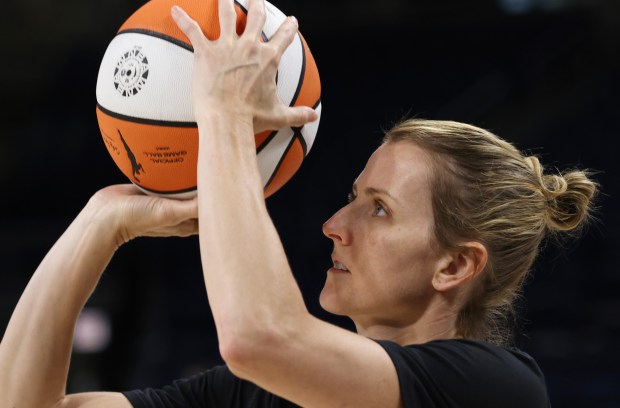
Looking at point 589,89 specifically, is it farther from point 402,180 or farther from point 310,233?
point 402,180

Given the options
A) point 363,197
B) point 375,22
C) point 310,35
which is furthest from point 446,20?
point 363,197

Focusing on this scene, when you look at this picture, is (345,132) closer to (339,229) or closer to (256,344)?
(339,229)

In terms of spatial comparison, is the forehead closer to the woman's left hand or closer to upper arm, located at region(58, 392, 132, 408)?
the woman's left hand

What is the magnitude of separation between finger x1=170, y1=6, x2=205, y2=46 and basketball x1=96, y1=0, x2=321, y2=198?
0.03 metres

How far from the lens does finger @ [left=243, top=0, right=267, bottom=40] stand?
177 centimetres

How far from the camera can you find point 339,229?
207 centimetres

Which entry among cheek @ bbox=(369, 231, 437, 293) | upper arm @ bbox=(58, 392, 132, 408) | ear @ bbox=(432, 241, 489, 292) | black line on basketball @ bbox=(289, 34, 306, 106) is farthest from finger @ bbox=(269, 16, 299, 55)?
upper arm @ bbox=(58, 392, 132, 408)

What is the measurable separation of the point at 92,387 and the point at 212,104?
19.2 ft

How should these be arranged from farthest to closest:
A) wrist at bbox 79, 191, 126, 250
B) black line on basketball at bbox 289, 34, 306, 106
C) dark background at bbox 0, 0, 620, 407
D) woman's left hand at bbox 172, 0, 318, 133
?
dark background at bbox 0, 0, 620, 407 → wrist at bbox 79, 191, 126, 250 → black line on basketball at bbox 289, 34, 306, 106 → woman's left hand at bbox 172, 0, 318, 133

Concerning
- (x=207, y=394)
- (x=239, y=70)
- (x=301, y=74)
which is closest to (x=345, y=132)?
(x=207, y=394)

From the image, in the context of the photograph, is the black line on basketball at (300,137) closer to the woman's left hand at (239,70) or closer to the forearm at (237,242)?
the woman's left hand at (239,70)

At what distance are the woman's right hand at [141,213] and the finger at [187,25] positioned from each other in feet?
1.23

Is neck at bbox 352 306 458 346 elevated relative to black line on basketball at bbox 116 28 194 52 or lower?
lower

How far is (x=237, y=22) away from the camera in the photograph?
184 centimetres
